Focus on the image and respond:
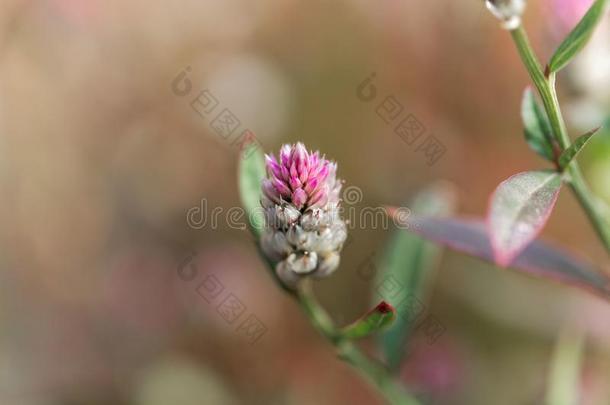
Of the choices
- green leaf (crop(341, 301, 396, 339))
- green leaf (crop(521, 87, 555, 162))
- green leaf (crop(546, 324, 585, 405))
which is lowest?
green leaf (crop(546, 324, 585, 405))

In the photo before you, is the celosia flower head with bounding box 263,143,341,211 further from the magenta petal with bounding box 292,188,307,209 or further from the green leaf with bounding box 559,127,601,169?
the green leaf with bounding box 559,127,601,169

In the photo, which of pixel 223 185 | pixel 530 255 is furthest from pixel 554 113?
pixel 223 185

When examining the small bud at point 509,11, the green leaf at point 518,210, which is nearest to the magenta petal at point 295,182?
the green leaf at point 518,210

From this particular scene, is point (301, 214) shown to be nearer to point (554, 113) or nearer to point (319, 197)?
point (319, 197)

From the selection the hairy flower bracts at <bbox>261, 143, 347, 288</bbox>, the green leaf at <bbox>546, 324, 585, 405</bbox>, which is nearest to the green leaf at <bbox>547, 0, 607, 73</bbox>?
the hairy flower bracts at <bbox>261, 143, 347, 288</bbox>

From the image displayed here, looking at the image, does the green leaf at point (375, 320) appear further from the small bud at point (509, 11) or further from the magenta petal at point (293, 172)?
the small bud at point (509, 11)
